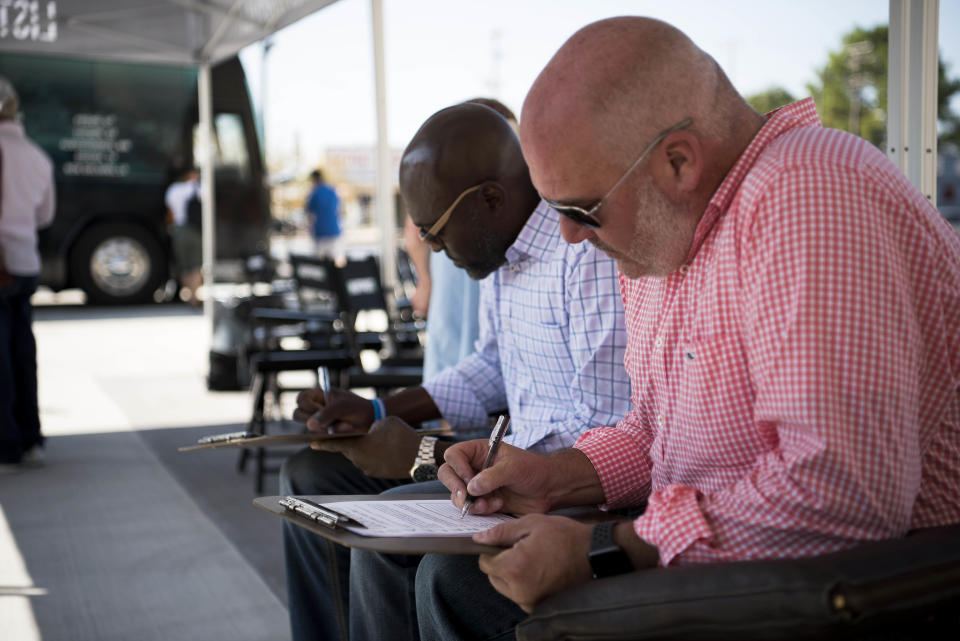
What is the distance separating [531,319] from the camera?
2.32 metres

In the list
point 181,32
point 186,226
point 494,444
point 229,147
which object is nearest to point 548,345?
point 494,444

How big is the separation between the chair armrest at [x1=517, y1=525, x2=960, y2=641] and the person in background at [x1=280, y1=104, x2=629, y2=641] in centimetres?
95

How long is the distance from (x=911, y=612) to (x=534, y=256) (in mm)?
1374

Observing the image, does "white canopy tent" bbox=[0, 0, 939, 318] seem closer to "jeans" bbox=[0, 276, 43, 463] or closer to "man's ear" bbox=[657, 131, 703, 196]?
"jeans" bbox=[0, 276, 43, 463]

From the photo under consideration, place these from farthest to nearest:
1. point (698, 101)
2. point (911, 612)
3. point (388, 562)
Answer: point (388, 562), point (698, 101), point (911, 612)

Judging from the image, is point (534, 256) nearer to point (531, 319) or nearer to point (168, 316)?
point (531, 319)

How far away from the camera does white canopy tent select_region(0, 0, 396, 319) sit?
711 centimetres

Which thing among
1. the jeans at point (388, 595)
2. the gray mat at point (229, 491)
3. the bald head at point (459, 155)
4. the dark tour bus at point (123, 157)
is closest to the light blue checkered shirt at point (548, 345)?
the bald head at point (459, 155)

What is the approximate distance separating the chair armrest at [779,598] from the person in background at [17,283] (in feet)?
14.4

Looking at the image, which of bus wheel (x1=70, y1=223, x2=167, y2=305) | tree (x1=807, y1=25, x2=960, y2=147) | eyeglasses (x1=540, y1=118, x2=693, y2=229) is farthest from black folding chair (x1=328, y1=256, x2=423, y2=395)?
bus wheel (x1=70, y1=223, x2=167, y2=305)

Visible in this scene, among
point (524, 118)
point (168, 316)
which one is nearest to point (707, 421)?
point (524, 118)

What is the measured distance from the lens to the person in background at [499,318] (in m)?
2.20

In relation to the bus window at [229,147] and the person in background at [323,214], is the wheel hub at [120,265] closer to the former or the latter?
the bus window at [229,147]

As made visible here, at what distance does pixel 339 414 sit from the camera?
7.73 ft
